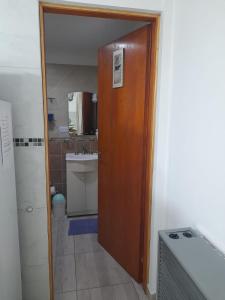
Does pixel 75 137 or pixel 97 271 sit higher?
pixel 75 137

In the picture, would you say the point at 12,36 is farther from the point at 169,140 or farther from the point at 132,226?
the point at 132,226

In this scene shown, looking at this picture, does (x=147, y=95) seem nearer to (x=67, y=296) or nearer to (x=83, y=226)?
(x=67, y=296)

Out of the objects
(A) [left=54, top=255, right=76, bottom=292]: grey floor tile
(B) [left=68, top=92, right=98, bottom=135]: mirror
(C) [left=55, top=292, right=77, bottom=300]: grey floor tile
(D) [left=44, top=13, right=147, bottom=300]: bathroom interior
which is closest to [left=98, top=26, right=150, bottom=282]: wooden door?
(D) [left=44, top=13, right=147, bottom=300]: bathroom interior

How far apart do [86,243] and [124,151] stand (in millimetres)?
1202

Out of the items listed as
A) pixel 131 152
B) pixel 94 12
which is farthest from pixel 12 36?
pixel 131 152

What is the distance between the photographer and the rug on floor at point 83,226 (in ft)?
8.64

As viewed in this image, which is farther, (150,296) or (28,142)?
(150,296)

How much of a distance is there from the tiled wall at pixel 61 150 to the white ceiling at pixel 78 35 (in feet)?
3.58

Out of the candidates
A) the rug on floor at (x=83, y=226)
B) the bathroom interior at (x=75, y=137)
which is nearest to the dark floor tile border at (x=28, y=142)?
the bathroom interior at (x=75, y=137)

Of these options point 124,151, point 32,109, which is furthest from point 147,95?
point 32,109

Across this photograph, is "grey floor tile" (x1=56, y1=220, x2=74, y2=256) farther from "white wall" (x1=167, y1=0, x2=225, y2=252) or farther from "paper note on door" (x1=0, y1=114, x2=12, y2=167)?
"paper note on door" (x1=0, y1=114, x2=12, y2=167)

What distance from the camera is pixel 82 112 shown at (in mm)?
3160

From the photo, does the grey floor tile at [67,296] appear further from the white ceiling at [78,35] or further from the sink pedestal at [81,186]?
the white ceiling at [78,35]

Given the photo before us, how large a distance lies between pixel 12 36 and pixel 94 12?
0.51 metres
